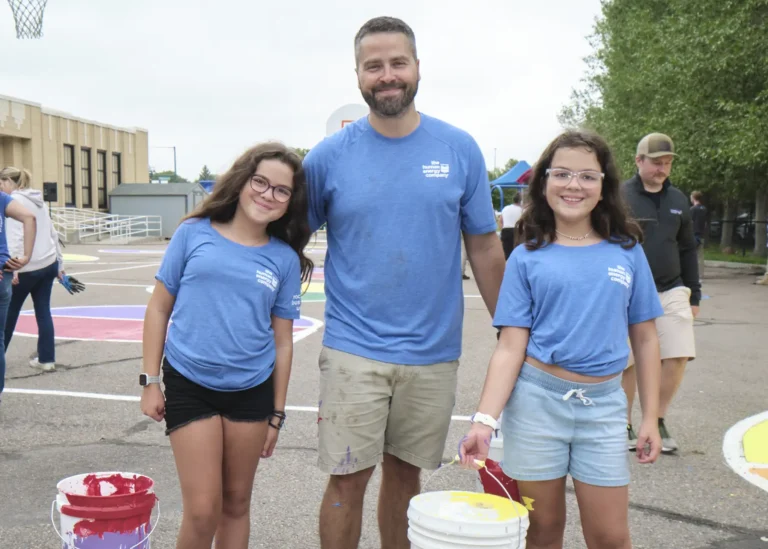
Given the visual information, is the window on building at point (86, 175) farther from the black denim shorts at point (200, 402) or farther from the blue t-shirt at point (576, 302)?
the blue t-shirt at point (576, 302)

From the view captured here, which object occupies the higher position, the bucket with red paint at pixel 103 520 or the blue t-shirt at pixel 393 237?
the blue t-shirt at pixel 393 237

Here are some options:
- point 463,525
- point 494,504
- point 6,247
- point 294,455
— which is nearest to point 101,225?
point 6,247

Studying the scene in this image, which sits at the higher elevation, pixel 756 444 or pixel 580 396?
pixel 580 396

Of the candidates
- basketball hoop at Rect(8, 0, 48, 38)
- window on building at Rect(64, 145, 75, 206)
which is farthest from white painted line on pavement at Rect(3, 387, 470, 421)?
window on building at Rect(64, 145, 75, 206)

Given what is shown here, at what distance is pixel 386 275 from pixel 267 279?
482mm

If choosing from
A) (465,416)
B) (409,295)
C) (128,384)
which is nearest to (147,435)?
(128,384)

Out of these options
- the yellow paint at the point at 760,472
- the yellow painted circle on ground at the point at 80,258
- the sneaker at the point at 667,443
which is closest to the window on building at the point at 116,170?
the yellow painted circle on ground at the point at 80,258

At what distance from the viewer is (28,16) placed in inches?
396

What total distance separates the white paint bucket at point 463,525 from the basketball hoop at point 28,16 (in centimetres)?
952

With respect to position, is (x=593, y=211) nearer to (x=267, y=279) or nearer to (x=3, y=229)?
(x=267, y=279)

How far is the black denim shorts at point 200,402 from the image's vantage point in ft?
10.2

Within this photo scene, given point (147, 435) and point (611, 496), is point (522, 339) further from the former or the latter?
point (147, 435)

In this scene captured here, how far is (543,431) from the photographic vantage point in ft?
9.60

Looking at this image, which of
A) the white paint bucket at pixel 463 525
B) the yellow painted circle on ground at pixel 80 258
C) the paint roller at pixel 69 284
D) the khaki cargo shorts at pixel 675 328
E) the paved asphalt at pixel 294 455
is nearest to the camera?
the white paint bucket at pixel 463 525
